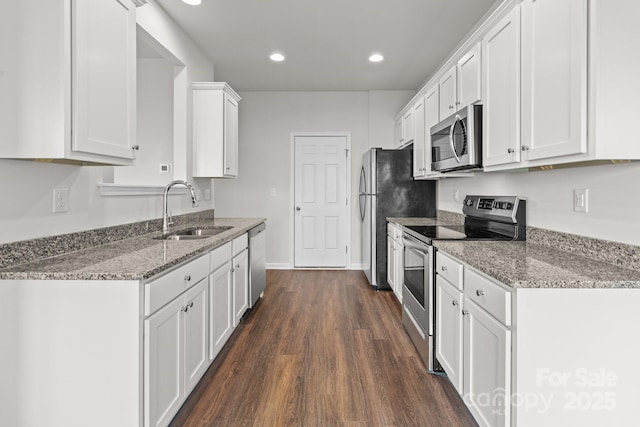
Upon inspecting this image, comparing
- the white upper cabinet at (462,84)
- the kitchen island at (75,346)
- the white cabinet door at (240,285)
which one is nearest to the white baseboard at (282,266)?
the white cabinet door at (240,285)


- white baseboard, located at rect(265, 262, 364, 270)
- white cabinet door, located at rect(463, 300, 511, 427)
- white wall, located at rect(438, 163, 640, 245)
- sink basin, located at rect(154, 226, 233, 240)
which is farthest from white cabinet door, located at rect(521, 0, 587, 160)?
white baseboard, located at rect(265, 262, 364, 270)

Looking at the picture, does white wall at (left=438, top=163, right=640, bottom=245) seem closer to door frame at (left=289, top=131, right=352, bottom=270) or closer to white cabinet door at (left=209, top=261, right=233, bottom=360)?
white cabinet door at (left=209, top=261, right=233, bottom=360)

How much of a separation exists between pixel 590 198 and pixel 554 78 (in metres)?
0.62

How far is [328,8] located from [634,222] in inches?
100

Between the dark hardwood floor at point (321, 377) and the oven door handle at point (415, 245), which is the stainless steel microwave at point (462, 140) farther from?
the dark hardwood floor at point (321, 377)

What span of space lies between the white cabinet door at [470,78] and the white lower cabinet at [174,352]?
210 cm

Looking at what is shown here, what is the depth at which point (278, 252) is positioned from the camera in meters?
5.68

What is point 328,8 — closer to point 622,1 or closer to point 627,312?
point 622,1

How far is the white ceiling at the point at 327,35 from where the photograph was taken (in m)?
3.01

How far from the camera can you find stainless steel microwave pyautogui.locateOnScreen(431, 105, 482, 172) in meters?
2.40

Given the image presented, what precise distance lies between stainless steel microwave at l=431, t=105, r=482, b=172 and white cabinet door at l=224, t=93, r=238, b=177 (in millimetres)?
2025

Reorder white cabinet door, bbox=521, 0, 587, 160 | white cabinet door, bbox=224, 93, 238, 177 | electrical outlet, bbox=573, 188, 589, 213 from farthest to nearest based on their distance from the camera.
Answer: white cabinet door, bbox=224, 93, 238, 177 < electrical outlet, bbox=573, 188, 589, 213 < white cabinet door, bbox=521, 0, 587, 160

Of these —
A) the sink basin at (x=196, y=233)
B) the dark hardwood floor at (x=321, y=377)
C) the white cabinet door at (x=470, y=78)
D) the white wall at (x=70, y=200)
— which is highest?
the white cabinet door at (x=470, y=78)

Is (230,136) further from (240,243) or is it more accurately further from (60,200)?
(60,200)
